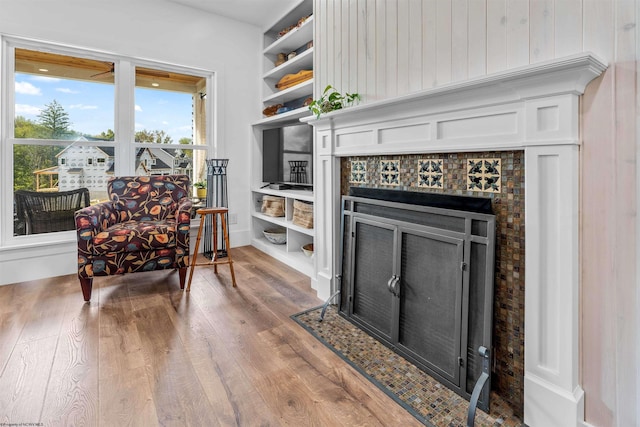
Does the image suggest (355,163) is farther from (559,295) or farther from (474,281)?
(559,295)

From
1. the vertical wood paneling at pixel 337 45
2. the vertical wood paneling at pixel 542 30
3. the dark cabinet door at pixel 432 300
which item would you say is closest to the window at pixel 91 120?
the vertical wood paneling at pixel 337 45

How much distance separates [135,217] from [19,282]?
111cm

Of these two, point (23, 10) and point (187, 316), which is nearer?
point (187, 316)

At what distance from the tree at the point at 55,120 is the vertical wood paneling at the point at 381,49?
117 inches

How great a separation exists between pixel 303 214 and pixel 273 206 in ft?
2.31

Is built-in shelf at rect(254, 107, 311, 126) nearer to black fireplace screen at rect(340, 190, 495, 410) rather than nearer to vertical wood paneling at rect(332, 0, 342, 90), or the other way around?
vertical wood paneling at rect(332, 0, 342, 90)

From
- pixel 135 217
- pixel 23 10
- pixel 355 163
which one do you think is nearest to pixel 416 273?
pixel 355 163

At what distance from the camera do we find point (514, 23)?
1.42m

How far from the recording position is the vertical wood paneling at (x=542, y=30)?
4.30 feet

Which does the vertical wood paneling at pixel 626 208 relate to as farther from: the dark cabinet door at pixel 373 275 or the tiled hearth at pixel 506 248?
the dark cabinet door at pixel 373 275

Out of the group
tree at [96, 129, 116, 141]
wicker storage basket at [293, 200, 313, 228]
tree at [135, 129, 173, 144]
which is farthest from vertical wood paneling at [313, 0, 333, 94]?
tree at [96, 129, 116, 141]

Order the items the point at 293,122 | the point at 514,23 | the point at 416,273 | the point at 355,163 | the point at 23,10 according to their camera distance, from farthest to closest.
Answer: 1. the point at 293,122
2. the point at 23,10
3. the point at 355,163
4. the point at 416,273
5. the point at 514,23

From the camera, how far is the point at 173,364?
1763mm

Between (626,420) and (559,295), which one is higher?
(559,295)
